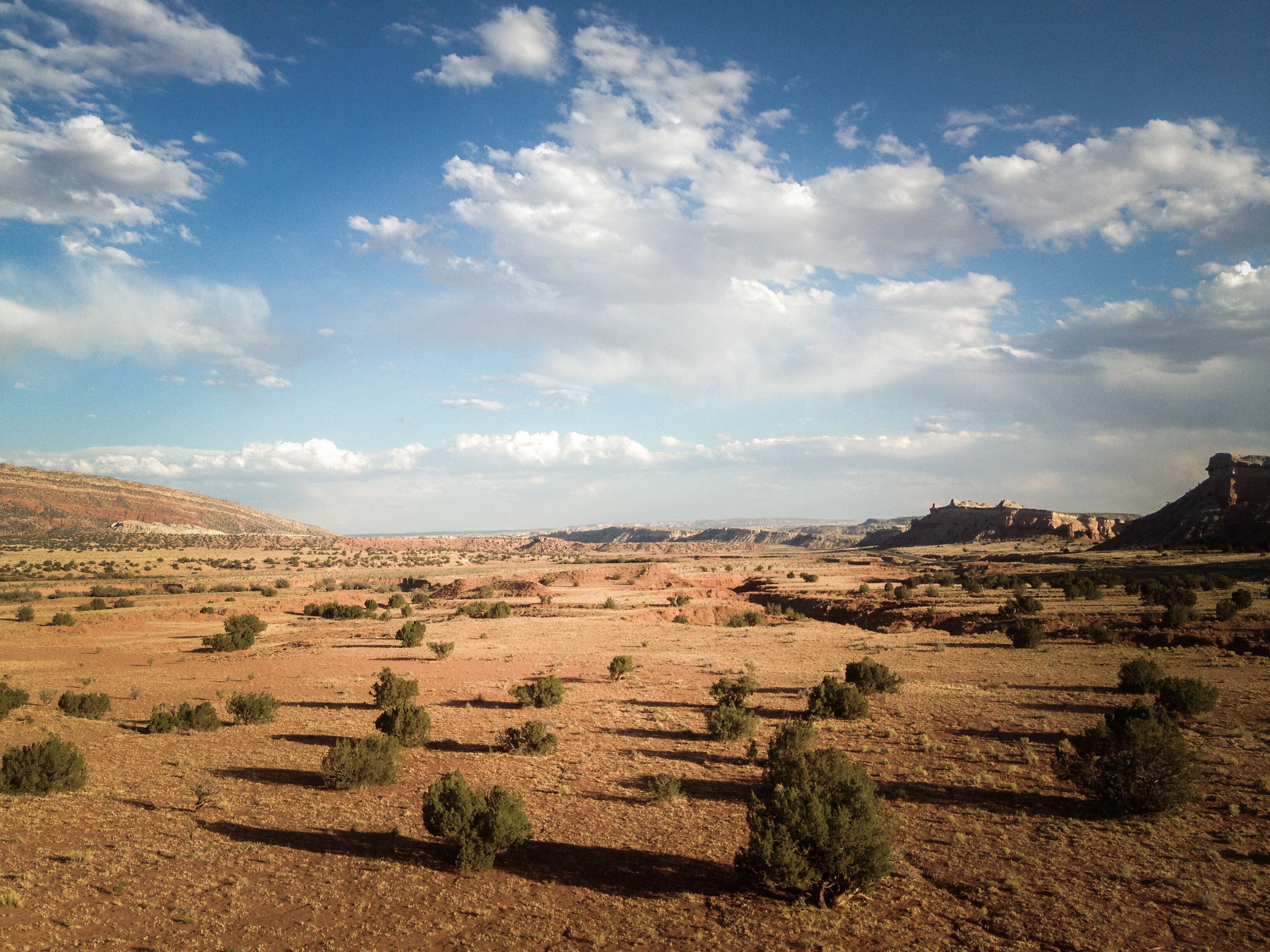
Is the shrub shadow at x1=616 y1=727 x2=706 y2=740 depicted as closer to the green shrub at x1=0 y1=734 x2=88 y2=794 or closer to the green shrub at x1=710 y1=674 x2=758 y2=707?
the green shrub at x1=710 y1=674 x2=758 y2=707

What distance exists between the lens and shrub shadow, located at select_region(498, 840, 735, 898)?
8.26m

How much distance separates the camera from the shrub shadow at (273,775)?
1226 cm

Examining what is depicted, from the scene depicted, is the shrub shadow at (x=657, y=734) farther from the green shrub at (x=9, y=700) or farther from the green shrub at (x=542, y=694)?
the green shrub at (x=9, y=700)

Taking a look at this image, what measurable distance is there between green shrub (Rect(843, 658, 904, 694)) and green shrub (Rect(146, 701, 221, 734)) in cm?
1717

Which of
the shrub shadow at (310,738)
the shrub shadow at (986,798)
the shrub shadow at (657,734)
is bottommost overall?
the shrub shadow at (310,738)

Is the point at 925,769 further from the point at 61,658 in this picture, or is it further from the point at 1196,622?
the point at 61,658

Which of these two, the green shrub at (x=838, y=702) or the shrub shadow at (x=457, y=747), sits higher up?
the green shrub at (x=838, y=702)

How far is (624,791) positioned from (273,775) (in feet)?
23.1

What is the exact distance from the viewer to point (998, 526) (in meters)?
119

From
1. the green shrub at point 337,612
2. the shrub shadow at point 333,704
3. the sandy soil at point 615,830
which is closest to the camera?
the sandy soil at point 615,830

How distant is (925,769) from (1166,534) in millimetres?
88830

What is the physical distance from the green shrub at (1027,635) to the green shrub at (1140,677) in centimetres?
765

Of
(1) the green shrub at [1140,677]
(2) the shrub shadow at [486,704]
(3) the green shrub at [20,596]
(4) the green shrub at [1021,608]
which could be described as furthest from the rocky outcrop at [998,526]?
(3) the green shrub at [20,596]

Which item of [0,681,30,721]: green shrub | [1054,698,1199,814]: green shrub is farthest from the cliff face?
[0,681,30,721]: green shrub
